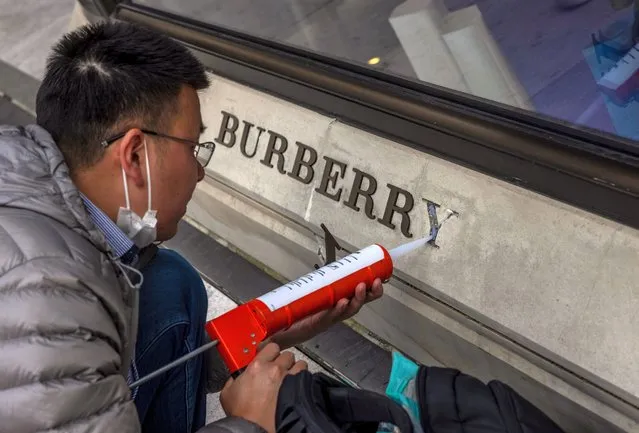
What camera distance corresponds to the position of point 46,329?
1.25 meters

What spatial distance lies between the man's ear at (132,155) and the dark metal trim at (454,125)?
Result: 111 cm

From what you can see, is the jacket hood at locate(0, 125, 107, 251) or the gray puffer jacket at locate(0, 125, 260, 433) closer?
the gray puffer jacket at locate(0, 125, 260, 433)

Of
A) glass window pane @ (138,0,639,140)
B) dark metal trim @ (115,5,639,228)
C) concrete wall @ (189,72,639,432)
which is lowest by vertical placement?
concrete wall @ (189,72,639,432)

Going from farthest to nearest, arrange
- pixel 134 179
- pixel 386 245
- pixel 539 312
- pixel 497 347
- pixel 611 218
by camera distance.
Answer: pixel 386 245 < pixel 497 347 < pixel 539 312 < pixel 611 218 < pixel 134 179

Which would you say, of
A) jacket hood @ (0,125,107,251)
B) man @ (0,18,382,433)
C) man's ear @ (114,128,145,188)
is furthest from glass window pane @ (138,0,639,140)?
jacket hood @ (0,125,107,251)

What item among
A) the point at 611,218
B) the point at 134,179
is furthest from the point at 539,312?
the point at 134,179

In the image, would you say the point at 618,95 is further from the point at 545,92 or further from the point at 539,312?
the point at 539,312

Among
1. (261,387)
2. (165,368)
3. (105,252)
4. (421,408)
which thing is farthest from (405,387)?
(105,252)

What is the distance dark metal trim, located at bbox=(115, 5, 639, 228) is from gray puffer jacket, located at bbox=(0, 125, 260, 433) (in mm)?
1185

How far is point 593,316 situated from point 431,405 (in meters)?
0.73

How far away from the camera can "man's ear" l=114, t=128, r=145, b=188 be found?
1.56 m

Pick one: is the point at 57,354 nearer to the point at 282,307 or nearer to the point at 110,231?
the point at 110,231

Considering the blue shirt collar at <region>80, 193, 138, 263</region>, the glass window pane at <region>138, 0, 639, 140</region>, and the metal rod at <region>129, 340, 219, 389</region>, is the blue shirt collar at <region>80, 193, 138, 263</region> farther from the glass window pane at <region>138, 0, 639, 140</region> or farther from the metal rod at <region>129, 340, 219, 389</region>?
the glass window pane at <region>138, 0, 639, 140</region>

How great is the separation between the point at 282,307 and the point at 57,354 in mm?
639
